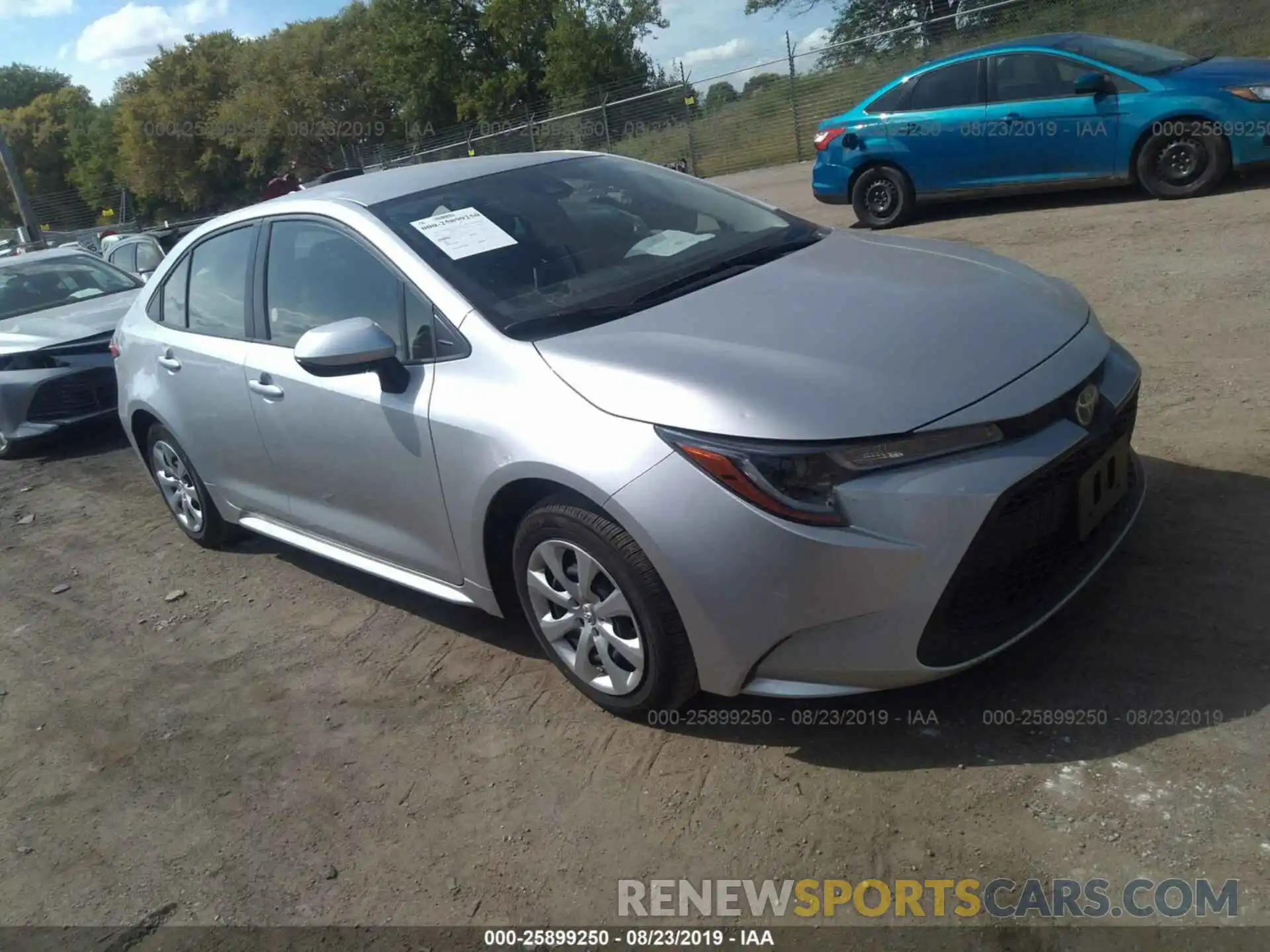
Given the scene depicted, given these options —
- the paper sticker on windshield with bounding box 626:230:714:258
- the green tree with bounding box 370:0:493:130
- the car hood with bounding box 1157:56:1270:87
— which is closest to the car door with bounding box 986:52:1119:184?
the car hood with bounding box 1157:56:1270:87

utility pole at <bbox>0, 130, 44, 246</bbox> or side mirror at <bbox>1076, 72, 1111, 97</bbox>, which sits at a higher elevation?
utility pole at <bbox>0, 130, 44, 246</bbox>

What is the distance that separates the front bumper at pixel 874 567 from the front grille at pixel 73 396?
6.84 metres

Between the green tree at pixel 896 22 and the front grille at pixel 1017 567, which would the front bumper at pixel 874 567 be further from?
the green tree at pixel 896 22

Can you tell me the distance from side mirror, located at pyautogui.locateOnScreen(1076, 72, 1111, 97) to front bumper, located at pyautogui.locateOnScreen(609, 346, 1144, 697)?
23.1ft

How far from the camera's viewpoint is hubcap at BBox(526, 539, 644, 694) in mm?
3037

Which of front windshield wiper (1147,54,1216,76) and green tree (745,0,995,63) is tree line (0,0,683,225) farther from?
front windshield wiper (1147,54,1216,76)

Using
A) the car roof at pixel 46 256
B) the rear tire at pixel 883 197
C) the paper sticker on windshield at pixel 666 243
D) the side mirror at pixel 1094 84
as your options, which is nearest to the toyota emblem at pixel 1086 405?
the paper sticker on windshield at pixel 666 243

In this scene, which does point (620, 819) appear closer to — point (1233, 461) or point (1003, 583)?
point (1003, 583)

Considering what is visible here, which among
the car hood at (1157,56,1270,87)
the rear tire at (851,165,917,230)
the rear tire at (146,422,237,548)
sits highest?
the car hood at (1157,56,1270,87)

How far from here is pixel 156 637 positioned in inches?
184

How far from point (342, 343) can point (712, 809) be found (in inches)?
71.8

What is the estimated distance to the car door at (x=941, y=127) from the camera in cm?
955

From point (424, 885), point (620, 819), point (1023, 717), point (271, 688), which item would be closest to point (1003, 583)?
point (1023, 717)

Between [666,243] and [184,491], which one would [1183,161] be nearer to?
[666,243]
